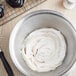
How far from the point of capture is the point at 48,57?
808 millimetres

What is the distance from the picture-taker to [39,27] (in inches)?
33.8

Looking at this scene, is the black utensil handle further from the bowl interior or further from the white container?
the white container

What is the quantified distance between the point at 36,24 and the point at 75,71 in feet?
0.64

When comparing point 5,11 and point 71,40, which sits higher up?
point 5,11

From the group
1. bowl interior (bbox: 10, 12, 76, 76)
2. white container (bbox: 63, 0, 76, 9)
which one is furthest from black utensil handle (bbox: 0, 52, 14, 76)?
white container (bbox: 63, 0, 76, 9)

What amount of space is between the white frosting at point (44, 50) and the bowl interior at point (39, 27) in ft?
0.05

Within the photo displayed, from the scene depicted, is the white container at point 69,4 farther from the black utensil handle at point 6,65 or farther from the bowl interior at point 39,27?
the black utensil handle at point 6,65

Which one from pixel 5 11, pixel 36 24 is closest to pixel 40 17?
pixel 36 24

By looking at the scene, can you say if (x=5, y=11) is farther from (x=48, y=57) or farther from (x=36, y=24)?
(x=48, y=57)

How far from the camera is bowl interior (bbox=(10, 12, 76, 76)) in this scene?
76 cm

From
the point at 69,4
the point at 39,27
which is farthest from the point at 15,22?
the point at 69,4

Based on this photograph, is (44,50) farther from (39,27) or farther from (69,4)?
(69,4)

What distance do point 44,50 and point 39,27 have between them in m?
0.09

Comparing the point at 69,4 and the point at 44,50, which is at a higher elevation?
the point at 69,4
